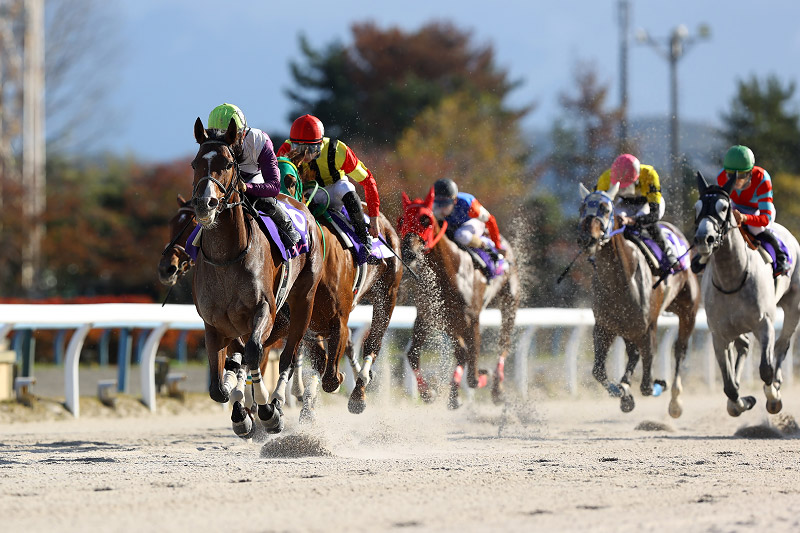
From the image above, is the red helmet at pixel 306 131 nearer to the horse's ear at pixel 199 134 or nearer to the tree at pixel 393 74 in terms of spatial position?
the horse's ear at pixel 199 134

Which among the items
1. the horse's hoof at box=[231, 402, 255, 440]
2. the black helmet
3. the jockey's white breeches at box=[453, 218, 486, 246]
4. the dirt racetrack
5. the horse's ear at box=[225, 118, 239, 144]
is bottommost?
the dirt racetrack

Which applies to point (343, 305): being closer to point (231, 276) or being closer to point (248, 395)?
point (248, 395)

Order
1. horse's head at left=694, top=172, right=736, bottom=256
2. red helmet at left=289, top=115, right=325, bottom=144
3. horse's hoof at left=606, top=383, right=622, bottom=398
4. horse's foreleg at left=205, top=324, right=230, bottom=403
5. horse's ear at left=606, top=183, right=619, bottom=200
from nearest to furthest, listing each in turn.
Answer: horse's foreleg at left=205, top=324, right=230, bottom=403, red helmet at left=289, top=115, right=325, bottom=144, horse's head at left=694, top=172, right=736, bottom=256, horse's hoof at left=606, top=383, right=622, bottom=398, horse's ear at left=606, top=183, right=619, bottom=200

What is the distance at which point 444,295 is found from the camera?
1063cm

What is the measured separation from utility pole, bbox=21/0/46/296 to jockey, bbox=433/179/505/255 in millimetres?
15355

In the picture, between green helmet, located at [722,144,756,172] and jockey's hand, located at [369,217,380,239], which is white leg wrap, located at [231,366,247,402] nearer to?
jockey's hand, located at [369,217,380,239]

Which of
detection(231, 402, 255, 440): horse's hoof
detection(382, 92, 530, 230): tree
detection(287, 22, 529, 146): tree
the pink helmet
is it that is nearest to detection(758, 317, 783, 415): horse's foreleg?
the pink helmet

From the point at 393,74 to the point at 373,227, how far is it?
2932cm

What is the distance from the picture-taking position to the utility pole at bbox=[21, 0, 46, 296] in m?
24.5

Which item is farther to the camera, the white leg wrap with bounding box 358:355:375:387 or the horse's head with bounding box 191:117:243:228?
the white leg wrap with bounding box 358:355:375:387

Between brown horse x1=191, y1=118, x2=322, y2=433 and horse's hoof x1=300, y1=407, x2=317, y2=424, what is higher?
brown horse x1=191, y1=118, x2=322, y2=433

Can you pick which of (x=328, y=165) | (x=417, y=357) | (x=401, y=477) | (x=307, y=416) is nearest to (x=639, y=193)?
(x=417, y=357)

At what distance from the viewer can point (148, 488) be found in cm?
574

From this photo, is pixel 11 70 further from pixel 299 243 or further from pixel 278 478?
pixel 278 478
